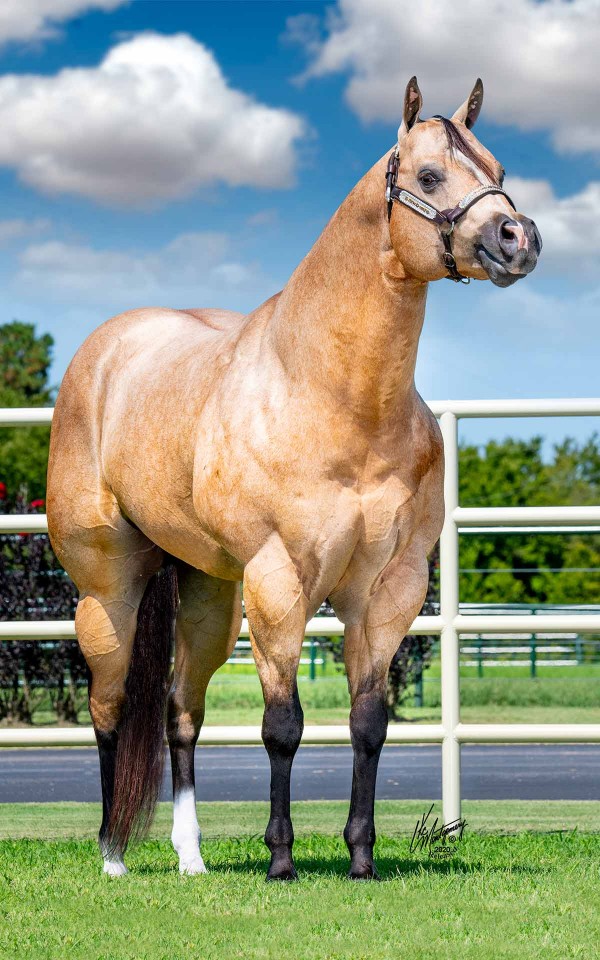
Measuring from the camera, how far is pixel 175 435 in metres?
4.19

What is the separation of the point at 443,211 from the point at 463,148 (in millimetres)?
225

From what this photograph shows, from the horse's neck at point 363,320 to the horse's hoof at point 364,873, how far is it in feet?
4.50

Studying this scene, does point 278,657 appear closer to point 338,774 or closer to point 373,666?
point 373,666

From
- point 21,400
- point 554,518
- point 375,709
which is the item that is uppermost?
point 21,400

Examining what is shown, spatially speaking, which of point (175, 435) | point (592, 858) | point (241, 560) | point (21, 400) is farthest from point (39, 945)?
point (21, 400)

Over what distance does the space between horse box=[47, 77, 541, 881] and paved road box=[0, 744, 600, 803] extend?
4188 millimetres

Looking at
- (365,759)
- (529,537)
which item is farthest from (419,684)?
(529,537)

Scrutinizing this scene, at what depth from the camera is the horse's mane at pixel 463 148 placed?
3.62m

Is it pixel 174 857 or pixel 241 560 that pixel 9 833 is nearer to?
pixel 174 857

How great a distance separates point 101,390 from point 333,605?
1.35 m

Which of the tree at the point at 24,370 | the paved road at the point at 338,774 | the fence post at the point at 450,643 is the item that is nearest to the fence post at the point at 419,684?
the paved road at the point at 338,774

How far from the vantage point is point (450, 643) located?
528cm

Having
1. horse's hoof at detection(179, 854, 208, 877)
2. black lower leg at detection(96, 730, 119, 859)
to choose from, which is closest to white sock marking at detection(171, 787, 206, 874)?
horse's hoof at detection(179, 854, 208, 877)

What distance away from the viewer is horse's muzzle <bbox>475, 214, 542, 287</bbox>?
341cm
